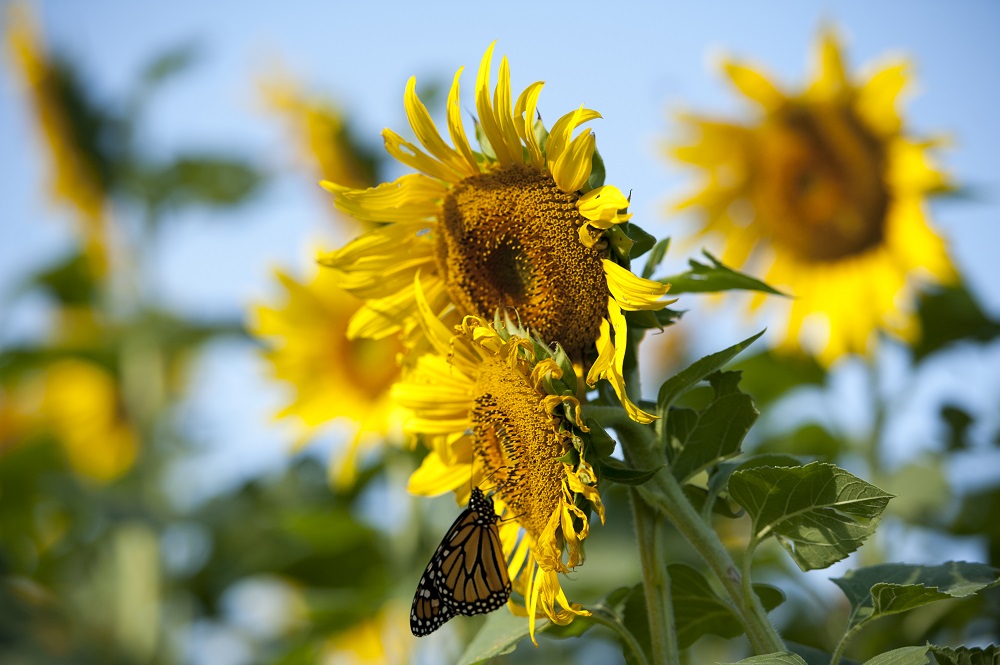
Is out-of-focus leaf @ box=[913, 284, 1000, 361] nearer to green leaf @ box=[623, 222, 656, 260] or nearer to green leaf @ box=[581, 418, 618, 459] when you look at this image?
green leaf @ box=[623, 222, 656, 260]

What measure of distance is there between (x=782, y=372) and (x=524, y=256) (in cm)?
205

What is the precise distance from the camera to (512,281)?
138 cm

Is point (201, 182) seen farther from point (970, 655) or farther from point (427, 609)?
point (970, 655)

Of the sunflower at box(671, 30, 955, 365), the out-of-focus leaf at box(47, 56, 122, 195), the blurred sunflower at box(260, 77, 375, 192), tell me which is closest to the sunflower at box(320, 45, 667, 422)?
the sunflower at box(671, 30, 955, 365)

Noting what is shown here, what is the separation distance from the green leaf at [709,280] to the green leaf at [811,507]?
262mm

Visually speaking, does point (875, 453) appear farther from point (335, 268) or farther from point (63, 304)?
point (63, 304)

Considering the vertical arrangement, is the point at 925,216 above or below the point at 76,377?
below

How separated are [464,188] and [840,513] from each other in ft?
2.14

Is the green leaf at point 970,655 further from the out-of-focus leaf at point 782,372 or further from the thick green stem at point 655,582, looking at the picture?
the out-of-focus leaf at point 782,372

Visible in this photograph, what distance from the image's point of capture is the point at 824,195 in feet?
10.8

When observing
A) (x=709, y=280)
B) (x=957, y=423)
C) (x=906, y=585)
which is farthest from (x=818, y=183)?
(x=906, y=585)

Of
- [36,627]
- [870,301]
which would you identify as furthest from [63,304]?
[870,301]

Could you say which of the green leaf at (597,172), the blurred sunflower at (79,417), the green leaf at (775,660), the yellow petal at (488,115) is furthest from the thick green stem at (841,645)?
the blurred sunflower at (79,417)

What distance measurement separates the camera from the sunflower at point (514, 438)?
1.22 metres
